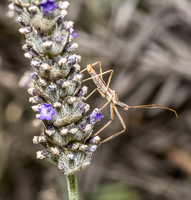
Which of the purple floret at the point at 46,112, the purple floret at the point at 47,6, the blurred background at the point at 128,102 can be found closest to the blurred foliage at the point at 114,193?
the blurred background at the point at 128,102

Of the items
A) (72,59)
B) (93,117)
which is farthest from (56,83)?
(93,117)

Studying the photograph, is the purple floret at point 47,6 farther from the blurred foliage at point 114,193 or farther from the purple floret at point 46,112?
the blurred foliage at point 114,193

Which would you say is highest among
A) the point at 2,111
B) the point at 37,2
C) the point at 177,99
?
the point at 2,111

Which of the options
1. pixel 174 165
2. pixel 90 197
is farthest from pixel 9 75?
pixel 174 165

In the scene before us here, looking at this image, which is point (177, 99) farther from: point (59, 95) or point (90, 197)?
point (59, 95)

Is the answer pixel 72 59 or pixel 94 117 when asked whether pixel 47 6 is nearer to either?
pixel 72 59

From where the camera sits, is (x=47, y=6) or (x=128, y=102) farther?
(x=128, y=102)
